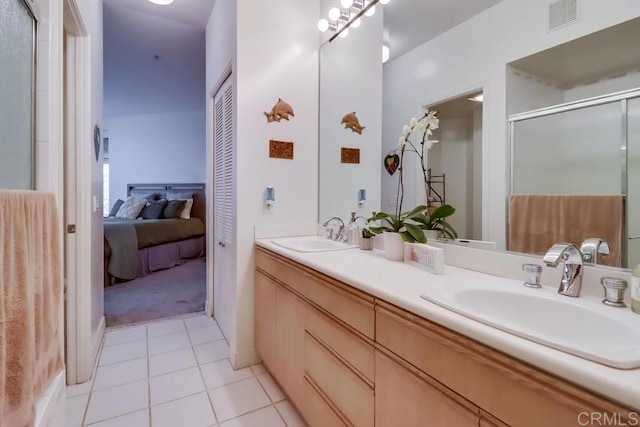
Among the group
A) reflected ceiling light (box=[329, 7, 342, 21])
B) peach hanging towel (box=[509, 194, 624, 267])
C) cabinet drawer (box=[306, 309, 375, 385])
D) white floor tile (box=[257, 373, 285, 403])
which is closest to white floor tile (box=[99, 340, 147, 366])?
white floor tile (box=[257, 373, 285, 403])

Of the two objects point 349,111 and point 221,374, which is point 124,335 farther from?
point 349,111

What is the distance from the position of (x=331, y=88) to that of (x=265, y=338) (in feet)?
5.81

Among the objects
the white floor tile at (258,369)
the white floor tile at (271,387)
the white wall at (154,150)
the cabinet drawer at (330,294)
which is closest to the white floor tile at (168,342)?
the white floor tile at (258,369)

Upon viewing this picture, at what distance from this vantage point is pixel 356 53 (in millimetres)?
2031

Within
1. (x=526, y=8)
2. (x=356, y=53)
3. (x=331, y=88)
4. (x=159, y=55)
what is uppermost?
(x=159, y=55)

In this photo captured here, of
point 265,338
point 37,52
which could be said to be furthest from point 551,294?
point 37,52

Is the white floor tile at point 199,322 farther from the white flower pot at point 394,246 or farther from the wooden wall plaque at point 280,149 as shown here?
the white flower pot at point 394,246

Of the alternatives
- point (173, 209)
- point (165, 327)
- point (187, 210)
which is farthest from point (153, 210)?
point (165, 327)

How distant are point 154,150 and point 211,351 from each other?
17.5 feet

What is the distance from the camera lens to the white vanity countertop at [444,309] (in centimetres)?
47

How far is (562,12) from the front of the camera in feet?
3.32

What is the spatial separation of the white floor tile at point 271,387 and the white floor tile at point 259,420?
10cm

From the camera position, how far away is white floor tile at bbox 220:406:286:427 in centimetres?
149

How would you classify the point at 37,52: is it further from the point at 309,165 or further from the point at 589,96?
the point at 589,96
